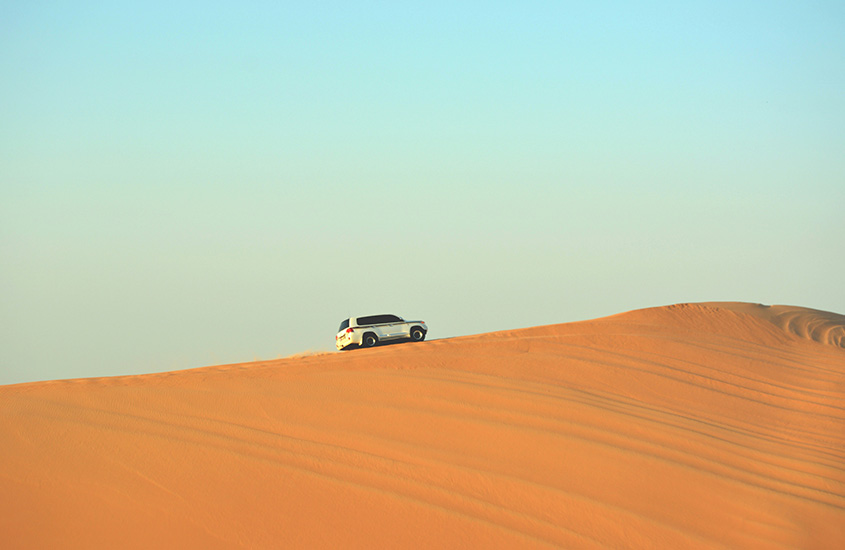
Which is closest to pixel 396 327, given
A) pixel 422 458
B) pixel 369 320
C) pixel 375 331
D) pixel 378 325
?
pixel 378 325

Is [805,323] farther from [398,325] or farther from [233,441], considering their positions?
[233,441]

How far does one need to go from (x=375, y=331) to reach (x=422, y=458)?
12479mm

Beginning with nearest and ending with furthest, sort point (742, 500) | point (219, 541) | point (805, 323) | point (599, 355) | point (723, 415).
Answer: point (219, 541), point (742, 500), point (723, 415), point (599, 355), point (805, 323)

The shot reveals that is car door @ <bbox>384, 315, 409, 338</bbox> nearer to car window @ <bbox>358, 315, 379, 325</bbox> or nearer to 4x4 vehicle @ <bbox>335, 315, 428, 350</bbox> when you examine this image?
4x4 vehicle @ <bbox>335, 315, 428, 350</bbox>

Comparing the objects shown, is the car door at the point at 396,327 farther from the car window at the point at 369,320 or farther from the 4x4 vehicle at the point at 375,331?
the car window at the point at 369,320

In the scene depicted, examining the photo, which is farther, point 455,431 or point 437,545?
point 455,431

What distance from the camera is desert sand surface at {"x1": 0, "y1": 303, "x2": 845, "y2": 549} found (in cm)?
642

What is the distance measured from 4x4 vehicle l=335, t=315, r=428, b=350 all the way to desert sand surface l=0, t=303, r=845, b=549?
7381 mm

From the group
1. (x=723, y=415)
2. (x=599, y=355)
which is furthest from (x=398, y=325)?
(x=723, y=415)

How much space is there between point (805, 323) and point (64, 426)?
23311mm

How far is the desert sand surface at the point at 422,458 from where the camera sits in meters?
6.42

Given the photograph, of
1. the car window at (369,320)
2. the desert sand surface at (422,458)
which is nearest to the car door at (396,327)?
the car window at (369,320)

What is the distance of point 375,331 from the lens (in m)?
20.2

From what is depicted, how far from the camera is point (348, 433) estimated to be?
848 centimetres
